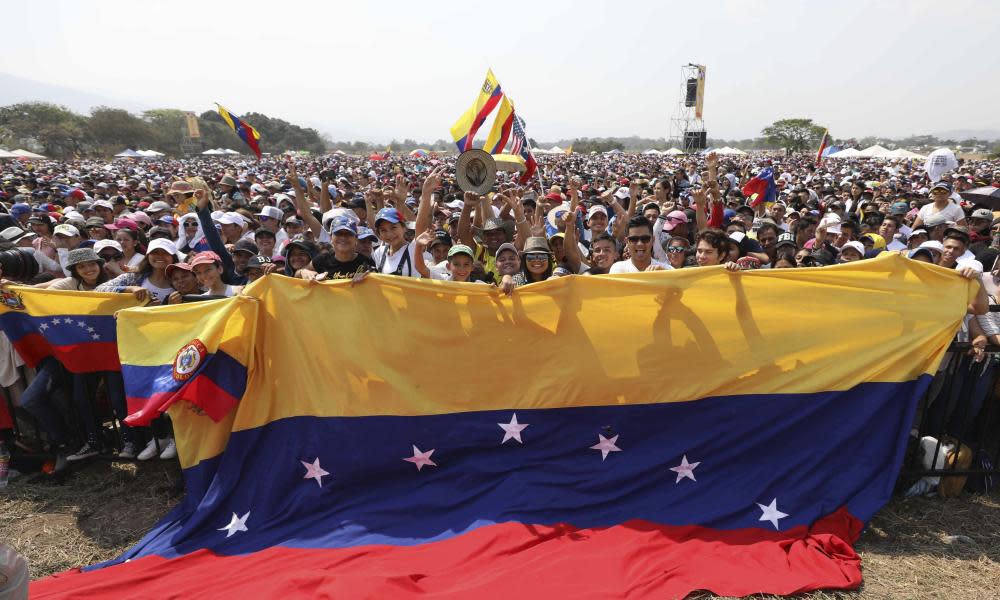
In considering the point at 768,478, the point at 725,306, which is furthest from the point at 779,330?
the point at 768,478

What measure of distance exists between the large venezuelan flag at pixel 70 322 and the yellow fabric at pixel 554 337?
57 centimetres

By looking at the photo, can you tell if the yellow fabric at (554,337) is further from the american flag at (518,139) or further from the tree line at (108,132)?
the tree line at (108,132)

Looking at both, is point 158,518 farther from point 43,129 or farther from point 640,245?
point 43,129

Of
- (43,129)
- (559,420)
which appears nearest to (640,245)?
(559,420)

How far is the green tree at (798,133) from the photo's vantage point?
299ft

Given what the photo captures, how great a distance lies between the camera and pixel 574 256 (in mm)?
5648

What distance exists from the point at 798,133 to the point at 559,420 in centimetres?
10642

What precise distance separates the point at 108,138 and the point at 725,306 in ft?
331

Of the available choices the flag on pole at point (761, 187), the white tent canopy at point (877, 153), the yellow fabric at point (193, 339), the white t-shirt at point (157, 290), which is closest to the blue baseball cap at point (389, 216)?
the yellow fabric at point (193, 339)

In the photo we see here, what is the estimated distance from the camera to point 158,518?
13.6ft

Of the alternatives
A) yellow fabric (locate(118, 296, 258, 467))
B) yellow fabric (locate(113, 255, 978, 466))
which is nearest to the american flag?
yellow fabric (locate(113, 255, 978, 466))

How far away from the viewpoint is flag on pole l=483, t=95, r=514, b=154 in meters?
9.13

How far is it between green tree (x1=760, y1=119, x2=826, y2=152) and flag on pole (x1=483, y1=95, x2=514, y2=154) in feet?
313

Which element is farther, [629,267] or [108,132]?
[108,132]
